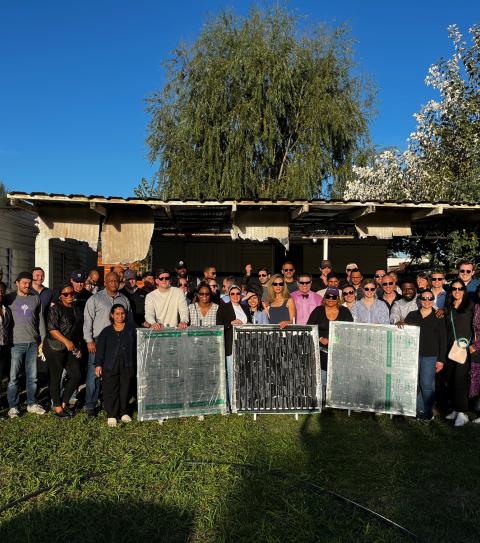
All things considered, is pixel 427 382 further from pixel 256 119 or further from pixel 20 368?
pixel 256 119

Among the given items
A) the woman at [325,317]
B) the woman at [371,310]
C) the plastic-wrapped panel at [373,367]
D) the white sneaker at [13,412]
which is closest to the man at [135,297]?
the white sneaker at [13,412]

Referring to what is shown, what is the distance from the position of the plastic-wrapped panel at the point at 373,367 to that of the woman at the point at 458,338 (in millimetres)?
486

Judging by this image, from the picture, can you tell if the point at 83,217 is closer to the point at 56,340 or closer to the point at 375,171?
the point at 56,340

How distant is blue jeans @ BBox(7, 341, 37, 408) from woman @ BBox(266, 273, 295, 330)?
121 inches

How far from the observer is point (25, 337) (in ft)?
21.6

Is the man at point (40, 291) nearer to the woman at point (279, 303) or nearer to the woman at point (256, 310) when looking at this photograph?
the woman at point (256, 310)

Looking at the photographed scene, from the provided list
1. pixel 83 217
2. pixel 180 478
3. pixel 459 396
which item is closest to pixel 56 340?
pixel 180 478

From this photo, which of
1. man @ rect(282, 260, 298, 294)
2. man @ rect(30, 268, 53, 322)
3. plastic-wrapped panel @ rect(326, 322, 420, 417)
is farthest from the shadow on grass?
man @ rect(282, 260, 298, 294)

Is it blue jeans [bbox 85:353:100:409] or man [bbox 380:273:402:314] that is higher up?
man [bbox 380:273:402:314]

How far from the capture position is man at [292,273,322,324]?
276 inches

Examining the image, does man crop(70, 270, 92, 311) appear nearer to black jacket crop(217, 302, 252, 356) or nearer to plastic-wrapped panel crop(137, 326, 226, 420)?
plastic-wrapped panel crop(137, 326, 226, 420)

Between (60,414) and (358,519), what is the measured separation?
13.2 ft

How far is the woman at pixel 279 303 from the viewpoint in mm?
6703

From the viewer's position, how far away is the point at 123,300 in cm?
666
